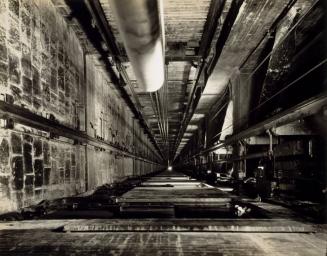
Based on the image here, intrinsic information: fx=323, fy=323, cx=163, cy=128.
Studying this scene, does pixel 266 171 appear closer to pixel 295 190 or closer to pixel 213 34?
pixel 295 190

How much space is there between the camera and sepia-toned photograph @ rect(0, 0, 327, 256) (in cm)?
233

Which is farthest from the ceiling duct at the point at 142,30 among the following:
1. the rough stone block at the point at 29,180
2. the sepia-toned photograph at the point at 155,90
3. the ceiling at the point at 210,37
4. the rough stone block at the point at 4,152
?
the rough stone block at the point at 29,180

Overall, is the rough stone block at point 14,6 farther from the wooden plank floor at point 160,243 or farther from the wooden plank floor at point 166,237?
the wooden plank floor at point 160,243

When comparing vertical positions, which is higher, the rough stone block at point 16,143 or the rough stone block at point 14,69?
the rough stone block at point 14,69

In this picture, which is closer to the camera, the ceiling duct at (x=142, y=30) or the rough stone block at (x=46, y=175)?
the ceiling duct at (x=142, y=30)

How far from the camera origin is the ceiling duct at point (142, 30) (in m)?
2.51

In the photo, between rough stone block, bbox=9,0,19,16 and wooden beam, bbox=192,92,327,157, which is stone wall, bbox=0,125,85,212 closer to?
rough stone block, bbox=9,0,19,16

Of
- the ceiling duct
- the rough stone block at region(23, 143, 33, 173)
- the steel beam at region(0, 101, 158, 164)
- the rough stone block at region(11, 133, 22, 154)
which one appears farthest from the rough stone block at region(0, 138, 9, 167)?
the ceiling duct

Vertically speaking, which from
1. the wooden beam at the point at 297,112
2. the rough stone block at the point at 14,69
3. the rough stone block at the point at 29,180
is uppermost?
the rough stone block at the point at 14,69

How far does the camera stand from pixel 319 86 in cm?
505

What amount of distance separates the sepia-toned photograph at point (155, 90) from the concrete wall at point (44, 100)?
3 centimetres

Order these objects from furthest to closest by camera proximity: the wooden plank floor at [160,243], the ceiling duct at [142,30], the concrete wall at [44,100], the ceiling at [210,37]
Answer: the ceiling at [210,37] → the concrete wall at [44,100] → the ceiling duct at [142,30] → the wooden plank floor at [160,243]

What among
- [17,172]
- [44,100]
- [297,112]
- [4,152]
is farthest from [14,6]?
[297,112]

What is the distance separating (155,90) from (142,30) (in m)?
3.14
